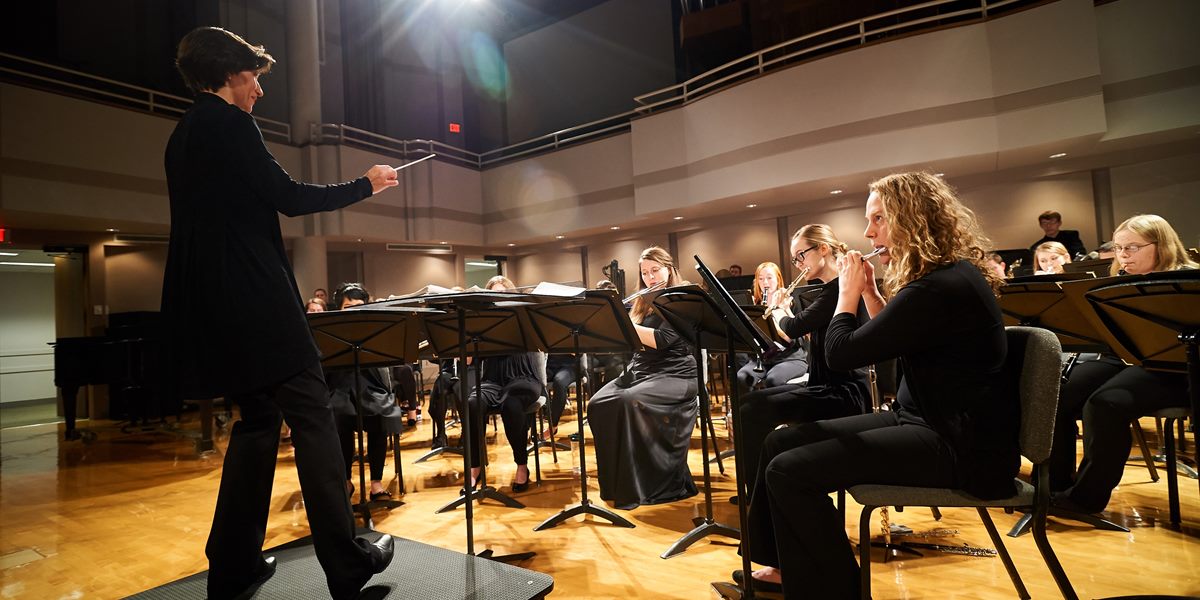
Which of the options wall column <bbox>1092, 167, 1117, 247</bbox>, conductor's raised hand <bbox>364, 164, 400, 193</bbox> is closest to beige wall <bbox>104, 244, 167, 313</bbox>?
conductor's raised hand <bbox>364, 164, 400, 193</bbox>

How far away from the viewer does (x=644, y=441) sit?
3.11 m

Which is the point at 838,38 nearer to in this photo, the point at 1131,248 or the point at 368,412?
the point at 1131,248

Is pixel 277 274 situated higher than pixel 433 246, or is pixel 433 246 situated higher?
pixel 433 246

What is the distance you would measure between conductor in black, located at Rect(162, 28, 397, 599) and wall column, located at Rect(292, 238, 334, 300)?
8609mm

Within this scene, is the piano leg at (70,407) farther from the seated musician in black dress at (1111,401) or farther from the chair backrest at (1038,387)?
the seated musician in black dress at (1111,401)

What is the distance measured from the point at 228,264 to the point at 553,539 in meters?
1.87

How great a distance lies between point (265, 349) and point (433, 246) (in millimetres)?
11189

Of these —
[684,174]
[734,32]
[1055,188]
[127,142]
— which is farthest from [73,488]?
[1055,188]

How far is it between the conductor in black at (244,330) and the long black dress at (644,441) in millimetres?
1547

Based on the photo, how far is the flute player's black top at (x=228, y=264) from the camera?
1.62 m

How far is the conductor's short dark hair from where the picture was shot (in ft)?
5.77

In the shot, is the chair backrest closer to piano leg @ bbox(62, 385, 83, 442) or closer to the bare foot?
the bare foot

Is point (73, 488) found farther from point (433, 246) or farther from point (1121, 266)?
point (433, 246)

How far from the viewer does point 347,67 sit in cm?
1132
